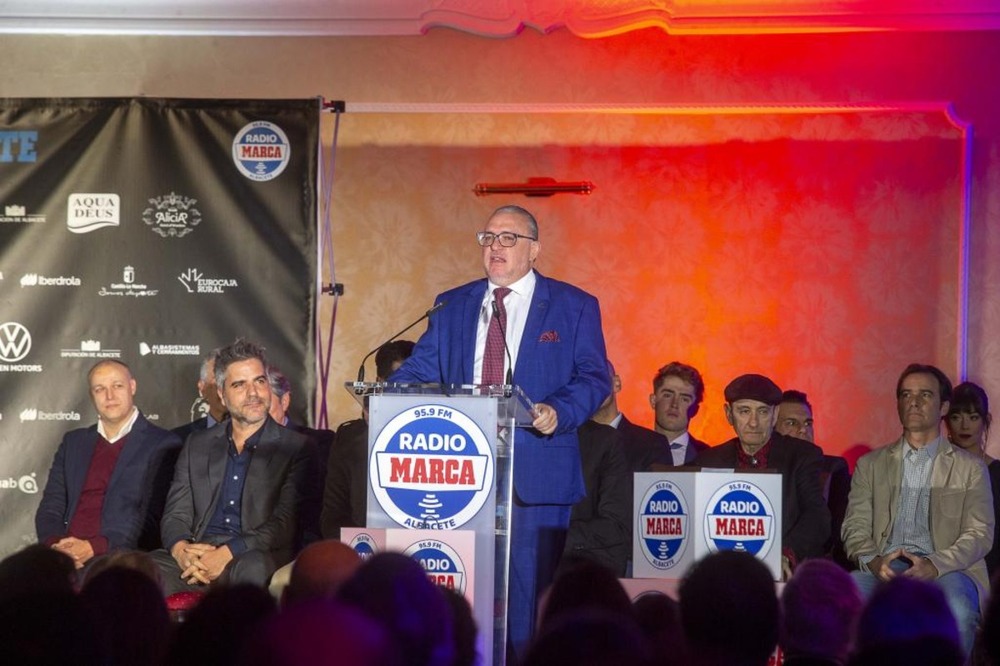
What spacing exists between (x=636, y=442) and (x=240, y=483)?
5.53 feet

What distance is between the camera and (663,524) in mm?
4590

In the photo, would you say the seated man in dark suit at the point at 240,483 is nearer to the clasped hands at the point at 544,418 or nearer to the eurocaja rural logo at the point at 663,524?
the eurocaja rural logo at the point at 663,524

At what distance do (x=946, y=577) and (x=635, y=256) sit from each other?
238 cm

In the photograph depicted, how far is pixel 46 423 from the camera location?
6.17m

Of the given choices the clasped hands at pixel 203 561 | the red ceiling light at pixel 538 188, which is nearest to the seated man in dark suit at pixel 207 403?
the clasped hands at pixel 203 561

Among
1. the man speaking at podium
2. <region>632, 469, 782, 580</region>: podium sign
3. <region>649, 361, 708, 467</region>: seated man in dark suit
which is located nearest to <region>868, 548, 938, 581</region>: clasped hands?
<region>632, 469, 782, 580</region>: podium sign

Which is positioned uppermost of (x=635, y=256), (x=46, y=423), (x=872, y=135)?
(x=872, y=135)

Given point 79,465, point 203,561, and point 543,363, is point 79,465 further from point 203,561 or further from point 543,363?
point 543,363

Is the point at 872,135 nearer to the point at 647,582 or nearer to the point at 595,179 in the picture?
the point at 595,179

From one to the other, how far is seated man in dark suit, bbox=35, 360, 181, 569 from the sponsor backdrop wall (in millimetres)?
436

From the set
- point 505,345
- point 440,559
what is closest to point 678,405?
point 505,345

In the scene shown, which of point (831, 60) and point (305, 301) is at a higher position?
point (831, 60)

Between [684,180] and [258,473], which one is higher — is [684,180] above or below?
above

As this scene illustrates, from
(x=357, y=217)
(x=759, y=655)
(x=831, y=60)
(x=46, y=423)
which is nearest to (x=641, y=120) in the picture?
(x=831, y=60)
